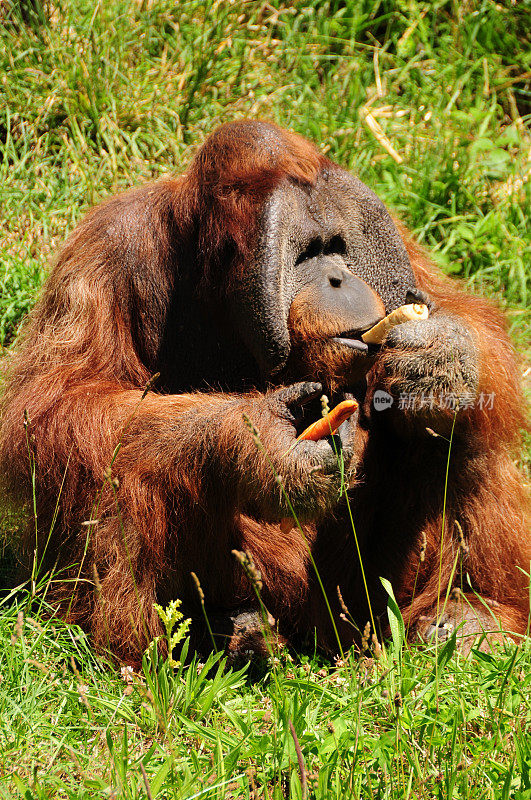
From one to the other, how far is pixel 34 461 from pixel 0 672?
70 cm

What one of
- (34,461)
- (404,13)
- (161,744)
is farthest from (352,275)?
(404,13)

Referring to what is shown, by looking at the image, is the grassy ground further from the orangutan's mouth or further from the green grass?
the orangutan's mouth

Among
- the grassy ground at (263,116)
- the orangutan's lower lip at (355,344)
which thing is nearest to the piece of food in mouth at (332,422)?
the orangutan's lower lip at (355,344)

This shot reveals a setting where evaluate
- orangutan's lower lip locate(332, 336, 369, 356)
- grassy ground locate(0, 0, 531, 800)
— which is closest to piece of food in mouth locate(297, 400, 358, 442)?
orangutan's lower lip locate(332, 336, 369, 356)

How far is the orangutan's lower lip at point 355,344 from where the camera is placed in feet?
9.89

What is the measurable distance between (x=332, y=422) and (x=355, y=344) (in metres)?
0.31

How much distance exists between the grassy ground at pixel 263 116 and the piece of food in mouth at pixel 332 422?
623 millimetres

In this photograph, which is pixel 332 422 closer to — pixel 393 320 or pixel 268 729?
pixel 393 320

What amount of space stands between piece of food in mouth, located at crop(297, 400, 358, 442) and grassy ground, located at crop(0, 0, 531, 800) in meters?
0.62

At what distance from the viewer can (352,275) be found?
126 inches

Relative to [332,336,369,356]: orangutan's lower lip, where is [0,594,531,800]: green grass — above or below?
below

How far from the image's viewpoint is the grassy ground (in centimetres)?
262

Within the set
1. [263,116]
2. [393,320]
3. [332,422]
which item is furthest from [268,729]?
[263,116]

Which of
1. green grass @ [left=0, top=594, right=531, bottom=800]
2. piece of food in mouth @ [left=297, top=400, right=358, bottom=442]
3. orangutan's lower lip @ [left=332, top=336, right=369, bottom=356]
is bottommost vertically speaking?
green grass @ [left=0, top=594, right=531, bottom=800]
